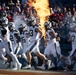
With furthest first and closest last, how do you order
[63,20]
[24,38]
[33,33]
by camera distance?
[24,38] < [33,33] < [63,20]

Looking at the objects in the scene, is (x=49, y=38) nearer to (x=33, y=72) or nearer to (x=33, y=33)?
(x=33, y=33)

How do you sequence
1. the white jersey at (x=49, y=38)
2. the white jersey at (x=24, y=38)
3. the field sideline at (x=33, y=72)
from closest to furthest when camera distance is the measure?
the field sideline at (x=33, y=72)
the white jersey at (x=49, y=38)
the white jersey at (x=24, y=38)

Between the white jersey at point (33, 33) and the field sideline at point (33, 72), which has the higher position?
the white jersey at point (33, 33)

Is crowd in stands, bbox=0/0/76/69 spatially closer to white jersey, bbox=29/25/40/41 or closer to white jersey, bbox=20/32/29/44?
white jersey, bbox=29/25/40/41

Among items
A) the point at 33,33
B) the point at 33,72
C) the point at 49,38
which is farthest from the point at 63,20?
the point at 33,72

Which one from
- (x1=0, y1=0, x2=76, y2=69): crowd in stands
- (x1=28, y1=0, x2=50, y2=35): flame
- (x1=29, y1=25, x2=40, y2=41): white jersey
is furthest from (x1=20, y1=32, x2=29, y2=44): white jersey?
(x1=0, y1=0, x2=76, y2=69): crowd in stands

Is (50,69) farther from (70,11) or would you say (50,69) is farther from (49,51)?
(70,11)

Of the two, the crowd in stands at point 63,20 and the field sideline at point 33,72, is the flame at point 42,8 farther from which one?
the field sideline at point 33,72

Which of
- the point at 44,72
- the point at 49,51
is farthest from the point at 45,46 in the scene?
the point at 44,72

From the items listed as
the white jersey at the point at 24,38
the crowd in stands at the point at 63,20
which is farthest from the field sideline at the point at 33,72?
the white jersey at the point at 24,38

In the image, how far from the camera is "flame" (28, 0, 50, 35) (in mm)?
8906

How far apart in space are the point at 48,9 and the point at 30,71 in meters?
1.82

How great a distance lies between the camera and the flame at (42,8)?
8.91 m

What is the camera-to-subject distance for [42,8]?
8.99 m
